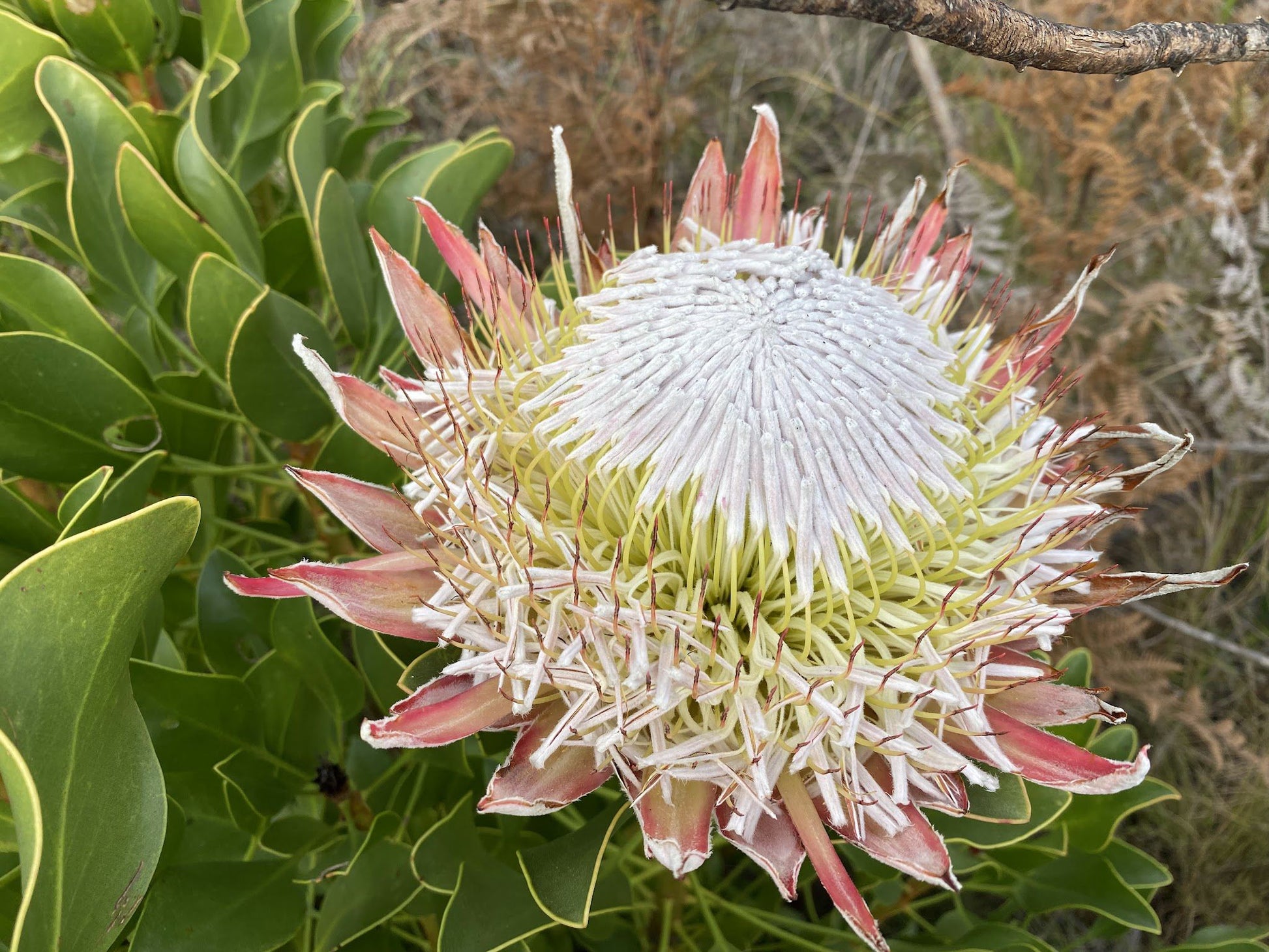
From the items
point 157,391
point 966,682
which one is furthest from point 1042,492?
point 157,391

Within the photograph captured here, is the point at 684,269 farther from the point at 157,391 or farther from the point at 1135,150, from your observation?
the point at 1135,150

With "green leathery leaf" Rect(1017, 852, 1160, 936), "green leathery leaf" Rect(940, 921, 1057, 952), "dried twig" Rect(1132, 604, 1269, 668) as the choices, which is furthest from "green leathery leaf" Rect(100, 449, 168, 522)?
"dried twig" Rect(1132, 604, 1269, 668)

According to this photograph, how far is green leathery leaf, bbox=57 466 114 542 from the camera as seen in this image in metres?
0.87

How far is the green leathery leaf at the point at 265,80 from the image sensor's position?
1.41 metres

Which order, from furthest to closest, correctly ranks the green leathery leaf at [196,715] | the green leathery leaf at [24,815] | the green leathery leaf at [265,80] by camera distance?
the green leathery leaf at [265,80] → the green leathery leaf at [196,715] → the green leathery leaf at [24,815]

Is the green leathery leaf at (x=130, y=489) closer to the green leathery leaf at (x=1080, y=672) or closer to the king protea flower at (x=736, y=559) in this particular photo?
the king protea flower at (x=736, y=559)

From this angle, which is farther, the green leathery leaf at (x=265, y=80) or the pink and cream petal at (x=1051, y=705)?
the green leathery leaf at (x=265, y=80)

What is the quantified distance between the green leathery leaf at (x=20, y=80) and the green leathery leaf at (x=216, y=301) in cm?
36

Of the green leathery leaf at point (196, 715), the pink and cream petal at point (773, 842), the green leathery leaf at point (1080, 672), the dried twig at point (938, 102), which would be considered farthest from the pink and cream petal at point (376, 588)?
the dried twig at point (938, 102)

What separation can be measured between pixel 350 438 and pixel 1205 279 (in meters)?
2.24

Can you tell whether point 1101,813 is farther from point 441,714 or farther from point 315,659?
point 315,659

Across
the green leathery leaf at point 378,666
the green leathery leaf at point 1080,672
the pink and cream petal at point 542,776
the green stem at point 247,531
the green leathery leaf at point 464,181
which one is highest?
the green leathery leaf at point 464,181

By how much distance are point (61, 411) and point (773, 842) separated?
3.10 feet

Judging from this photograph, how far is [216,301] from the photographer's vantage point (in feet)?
3.51
